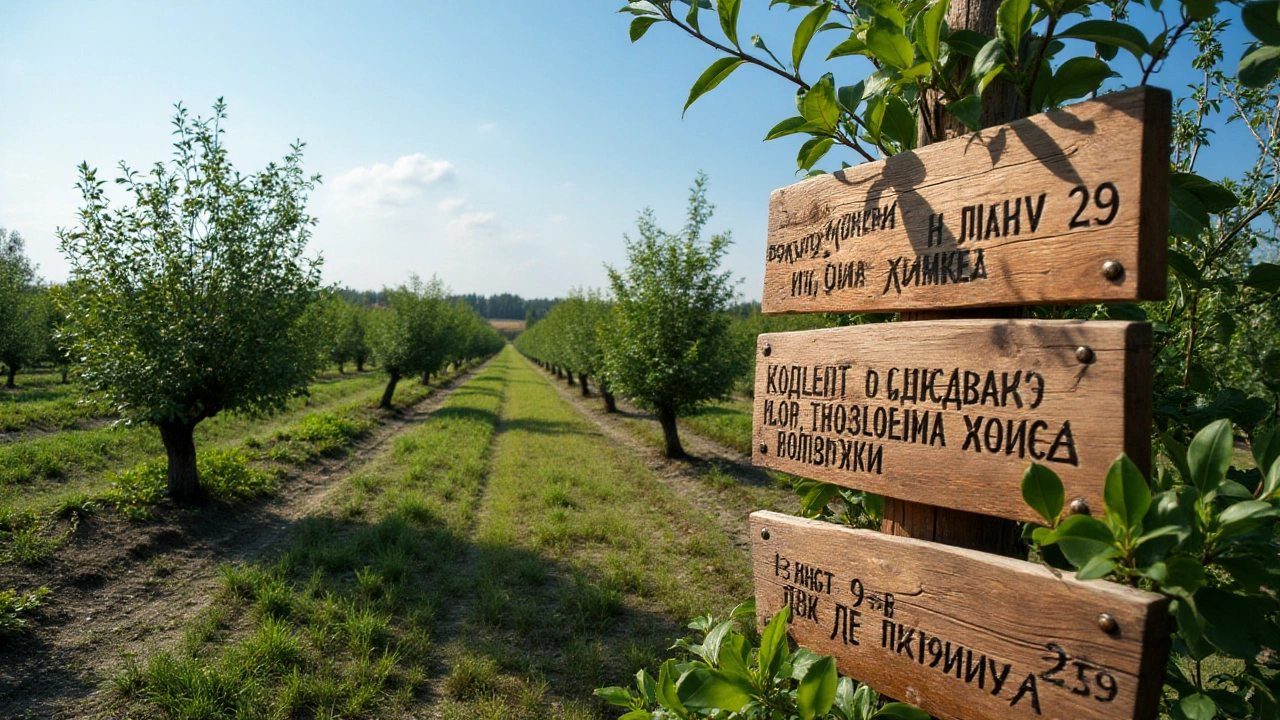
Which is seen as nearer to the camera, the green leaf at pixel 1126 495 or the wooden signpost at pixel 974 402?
the green leaf at pixel 1126 495

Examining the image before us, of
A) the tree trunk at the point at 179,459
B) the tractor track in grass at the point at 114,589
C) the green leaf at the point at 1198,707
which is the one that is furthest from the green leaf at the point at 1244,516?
the tree trunk at the point at 179,459

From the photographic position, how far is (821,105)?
4.86ft

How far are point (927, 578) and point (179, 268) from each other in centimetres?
936

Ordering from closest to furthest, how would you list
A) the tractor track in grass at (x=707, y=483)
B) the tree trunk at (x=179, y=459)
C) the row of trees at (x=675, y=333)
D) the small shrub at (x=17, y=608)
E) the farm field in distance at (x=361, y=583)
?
the farm field in distance at (x=361, y=583) → the small shrub at (x=17, y=608) → the tree trunk at (x=179, y=459) → the tractor track in grass at (x=707, y=483) → the row of trees at (x=675, y=333)

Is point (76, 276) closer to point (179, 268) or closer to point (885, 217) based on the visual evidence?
point (179, 268)

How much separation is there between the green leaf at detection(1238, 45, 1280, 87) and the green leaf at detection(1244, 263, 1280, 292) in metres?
0.43

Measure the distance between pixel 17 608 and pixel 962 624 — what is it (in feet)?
22.8

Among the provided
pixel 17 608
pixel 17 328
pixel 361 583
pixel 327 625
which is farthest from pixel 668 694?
pixel 17 328

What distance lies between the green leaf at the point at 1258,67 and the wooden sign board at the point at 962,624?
943 millimetres

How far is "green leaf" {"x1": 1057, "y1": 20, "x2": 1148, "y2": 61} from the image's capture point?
4.00 feet

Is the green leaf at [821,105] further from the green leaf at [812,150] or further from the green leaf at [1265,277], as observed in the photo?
the green leaf at [1265,277]

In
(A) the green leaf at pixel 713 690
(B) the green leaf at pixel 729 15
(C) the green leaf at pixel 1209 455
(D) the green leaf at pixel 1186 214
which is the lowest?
(A) the green leaf at pixel 713 690

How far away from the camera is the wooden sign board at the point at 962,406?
1112 millimetres

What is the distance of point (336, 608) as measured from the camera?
5.28 m
